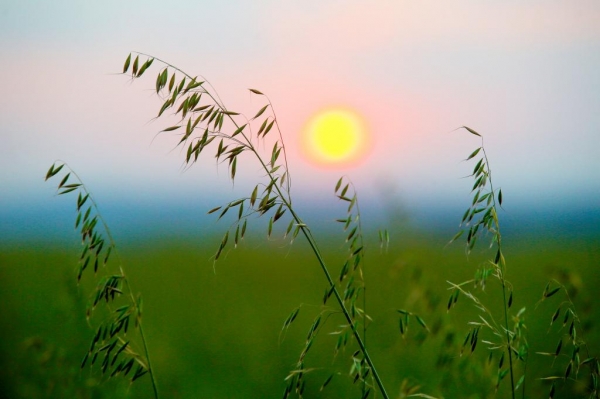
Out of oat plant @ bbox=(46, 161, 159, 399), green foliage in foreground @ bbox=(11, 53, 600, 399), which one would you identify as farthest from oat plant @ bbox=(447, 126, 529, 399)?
oat plant @ bbox=(46, 161, 159, 399)

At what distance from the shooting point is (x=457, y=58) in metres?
1.61

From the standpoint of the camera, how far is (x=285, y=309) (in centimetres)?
168

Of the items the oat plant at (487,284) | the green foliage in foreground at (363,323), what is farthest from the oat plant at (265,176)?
the oat plant at (487,284)

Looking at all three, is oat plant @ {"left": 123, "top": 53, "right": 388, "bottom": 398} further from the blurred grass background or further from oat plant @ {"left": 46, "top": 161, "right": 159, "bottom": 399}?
oat plant @ {"left": 46, "top": 161, "right": 159, "bottom": 399}

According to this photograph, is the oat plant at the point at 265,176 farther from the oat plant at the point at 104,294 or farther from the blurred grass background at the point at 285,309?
the oat plant at the point at 104,294

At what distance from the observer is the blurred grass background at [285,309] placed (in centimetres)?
164

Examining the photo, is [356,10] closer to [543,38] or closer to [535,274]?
[543,38]

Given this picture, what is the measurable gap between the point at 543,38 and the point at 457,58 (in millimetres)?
228

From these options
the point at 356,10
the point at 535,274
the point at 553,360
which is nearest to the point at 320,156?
the point at 356,10

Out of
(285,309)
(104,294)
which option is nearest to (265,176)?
(285,309)

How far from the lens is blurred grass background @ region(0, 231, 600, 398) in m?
→ 1.64

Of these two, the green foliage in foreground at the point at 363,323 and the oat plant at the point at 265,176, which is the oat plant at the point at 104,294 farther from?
the oat plant at the point at 265,176

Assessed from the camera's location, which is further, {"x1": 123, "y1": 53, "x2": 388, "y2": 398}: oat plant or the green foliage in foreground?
the green foliage in foreground

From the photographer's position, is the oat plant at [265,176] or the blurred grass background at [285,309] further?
the blurred grass background at [285,309]
